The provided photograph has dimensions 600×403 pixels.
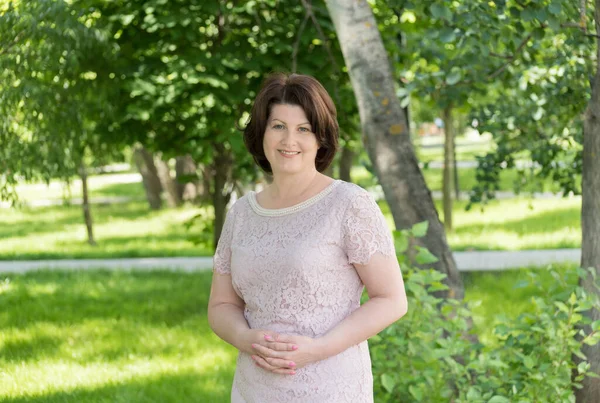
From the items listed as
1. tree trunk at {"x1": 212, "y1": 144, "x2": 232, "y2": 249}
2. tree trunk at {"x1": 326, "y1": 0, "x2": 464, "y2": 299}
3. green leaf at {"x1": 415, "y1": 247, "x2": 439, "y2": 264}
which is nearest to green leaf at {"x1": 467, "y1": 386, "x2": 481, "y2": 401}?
green leaf at {"x1": 415, "y1": 247, "x2": 439, "y2": 264}

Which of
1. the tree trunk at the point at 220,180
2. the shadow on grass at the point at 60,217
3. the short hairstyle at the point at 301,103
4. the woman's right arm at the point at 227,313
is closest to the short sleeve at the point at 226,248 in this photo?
the woman's right arm at the point at 227,313

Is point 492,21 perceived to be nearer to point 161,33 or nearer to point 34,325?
point 161,33

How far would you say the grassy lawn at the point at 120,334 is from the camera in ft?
19.8

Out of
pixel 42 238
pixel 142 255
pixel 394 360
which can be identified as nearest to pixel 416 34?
pixel 142 255

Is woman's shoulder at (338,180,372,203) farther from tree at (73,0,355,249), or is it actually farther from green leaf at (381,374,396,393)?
tree at (73,0,355,249)

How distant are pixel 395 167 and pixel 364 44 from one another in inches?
29.9

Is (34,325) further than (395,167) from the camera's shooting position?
Yes

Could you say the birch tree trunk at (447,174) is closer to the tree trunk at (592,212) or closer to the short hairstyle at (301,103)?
the tree trunk at (592,212)

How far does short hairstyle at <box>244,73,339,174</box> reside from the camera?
2.60 meters

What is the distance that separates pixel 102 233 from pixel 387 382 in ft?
46.4

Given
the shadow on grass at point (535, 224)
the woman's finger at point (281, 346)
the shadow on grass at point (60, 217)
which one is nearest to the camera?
the woman's finger at point (281, 346)

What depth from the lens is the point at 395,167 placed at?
550 centimetres

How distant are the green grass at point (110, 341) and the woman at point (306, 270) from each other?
3297 mm

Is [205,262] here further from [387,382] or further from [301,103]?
[301,103]
